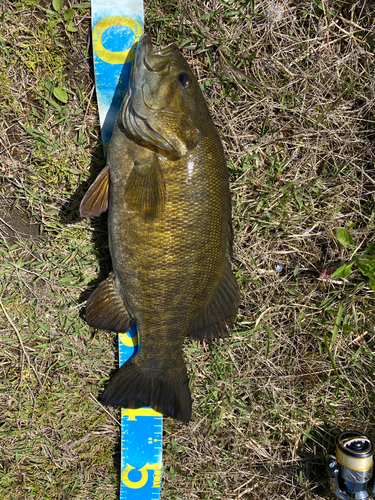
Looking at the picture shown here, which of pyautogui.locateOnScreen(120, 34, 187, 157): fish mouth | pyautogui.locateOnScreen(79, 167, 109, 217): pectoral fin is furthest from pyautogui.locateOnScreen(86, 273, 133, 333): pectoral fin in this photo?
pyautogui.locateOnScreen(120, 34, 187, 157): fish mouth

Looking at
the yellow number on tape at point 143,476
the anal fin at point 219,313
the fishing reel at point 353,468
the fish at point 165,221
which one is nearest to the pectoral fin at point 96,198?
the fish at point 165,221

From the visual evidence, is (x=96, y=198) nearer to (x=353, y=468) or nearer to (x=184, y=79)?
(x=184, y=79)

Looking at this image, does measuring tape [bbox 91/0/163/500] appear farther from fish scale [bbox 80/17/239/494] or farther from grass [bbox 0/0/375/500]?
fish scale [bbox 80/17/239/494]

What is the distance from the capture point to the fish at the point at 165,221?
189 cm

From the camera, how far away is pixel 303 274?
269 cm

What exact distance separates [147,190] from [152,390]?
129 centimetres

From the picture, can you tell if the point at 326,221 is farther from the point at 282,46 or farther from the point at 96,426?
the point at 96,426

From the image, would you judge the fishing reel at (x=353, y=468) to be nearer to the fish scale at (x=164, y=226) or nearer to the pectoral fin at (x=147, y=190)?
the fish scale at (x=164, y=226)

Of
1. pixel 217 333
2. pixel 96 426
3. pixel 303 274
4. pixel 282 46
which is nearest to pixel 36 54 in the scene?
pixel 282 46

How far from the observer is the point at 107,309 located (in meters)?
2.26

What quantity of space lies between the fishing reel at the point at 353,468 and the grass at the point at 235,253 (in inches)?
8.1

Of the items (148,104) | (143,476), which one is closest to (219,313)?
(148,104)

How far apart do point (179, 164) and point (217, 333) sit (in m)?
1.09

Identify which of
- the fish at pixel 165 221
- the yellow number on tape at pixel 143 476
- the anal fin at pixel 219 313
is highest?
the fish at pixel 165 221
